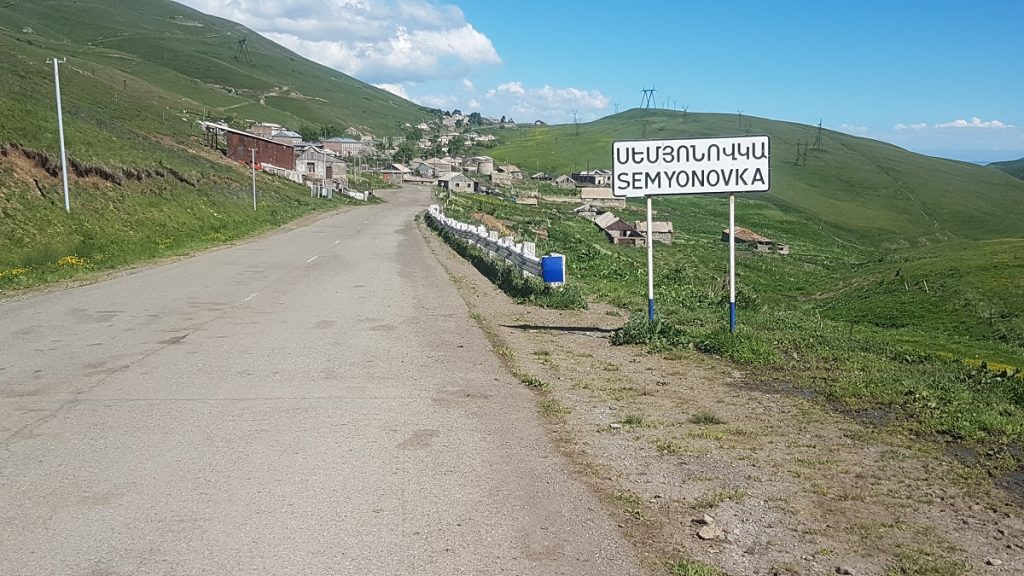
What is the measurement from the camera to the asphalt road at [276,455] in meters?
4.36

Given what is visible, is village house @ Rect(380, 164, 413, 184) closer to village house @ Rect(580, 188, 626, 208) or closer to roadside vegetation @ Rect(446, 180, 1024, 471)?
village house @ Rect(580, 188, 626, 208)

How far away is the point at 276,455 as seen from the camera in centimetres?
598

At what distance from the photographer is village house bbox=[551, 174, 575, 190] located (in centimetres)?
14440

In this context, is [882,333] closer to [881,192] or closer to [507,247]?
[507,247]

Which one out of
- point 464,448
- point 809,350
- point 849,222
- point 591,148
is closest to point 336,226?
point 809,350

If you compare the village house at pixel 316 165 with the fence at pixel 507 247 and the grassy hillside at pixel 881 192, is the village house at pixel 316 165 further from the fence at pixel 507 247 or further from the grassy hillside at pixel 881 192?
the fence at pixel 507 247

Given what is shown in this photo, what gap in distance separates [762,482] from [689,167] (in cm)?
686

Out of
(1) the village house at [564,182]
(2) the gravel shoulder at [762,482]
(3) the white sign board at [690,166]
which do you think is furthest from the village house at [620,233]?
(1) the village house at [564,182]

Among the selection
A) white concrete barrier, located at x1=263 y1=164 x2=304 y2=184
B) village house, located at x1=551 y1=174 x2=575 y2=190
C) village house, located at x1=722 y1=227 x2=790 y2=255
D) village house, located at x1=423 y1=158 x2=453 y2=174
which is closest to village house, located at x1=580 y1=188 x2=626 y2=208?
village house, located at x1=551 y1=174 x2=575 y2=190

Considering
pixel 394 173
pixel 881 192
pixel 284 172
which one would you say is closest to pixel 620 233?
pixel 284 172

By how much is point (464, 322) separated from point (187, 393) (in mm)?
5682

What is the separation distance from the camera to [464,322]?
1293cm

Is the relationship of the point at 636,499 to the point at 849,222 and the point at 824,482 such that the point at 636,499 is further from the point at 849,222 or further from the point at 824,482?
the point at 849,222

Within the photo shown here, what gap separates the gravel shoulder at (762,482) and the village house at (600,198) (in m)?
103
